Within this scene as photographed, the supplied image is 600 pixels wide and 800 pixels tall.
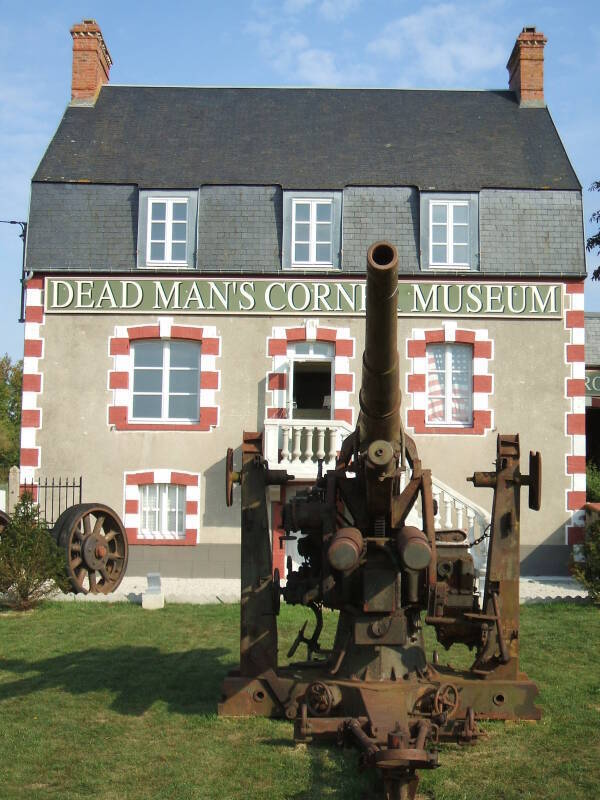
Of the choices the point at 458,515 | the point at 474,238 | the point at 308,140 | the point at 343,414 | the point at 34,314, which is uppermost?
the point at 308,140

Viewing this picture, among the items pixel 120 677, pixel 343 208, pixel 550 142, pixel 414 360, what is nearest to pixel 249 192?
pixel 343 208

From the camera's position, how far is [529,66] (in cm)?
2077

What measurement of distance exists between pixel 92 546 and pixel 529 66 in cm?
1376

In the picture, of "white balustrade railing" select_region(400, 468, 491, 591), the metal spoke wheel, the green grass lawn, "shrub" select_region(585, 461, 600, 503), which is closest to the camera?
the green grass lawn

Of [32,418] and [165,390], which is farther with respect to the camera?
[165,390]

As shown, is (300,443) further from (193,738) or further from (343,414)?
(193,738)

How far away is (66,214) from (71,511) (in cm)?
670

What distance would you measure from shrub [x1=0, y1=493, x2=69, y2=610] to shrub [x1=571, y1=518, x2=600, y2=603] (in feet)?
23.9

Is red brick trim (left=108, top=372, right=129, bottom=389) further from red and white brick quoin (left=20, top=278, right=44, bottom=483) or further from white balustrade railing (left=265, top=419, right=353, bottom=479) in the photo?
white balustrade railing (left=265, top=419, right=353, bottom=479)

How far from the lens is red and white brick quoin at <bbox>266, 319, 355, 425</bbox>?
59.2 feet

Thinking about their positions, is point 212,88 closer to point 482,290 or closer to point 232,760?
point 482,290

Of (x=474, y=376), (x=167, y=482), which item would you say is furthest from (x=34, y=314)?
(x=474, y=376)

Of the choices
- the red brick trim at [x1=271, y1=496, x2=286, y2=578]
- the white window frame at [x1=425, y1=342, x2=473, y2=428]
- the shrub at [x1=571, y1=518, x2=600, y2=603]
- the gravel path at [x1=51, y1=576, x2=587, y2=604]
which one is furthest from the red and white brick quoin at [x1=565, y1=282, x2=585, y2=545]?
the red brick trim at [x1=271, y1=496, x2=286, y2=578]

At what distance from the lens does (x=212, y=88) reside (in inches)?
861
